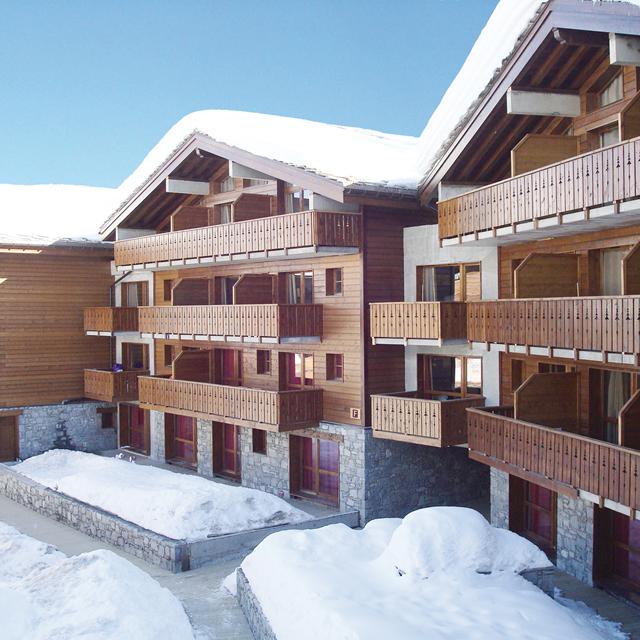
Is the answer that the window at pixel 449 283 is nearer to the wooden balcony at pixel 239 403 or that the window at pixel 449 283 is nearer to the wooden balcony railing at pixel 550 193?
the wooden balcony railing at pixel 550 193

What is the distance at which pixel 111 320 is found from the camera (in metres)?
32.1

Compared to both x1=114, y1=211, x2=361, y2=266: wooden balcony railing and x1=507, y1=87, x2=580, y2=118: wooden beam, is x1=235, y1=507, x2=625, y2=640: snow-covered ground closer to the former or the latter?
x1=114, y1=211, x2=361, y2=266: wooden balcony railing

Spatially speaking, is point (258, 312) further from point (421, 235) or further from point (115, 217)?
point (115, 217)

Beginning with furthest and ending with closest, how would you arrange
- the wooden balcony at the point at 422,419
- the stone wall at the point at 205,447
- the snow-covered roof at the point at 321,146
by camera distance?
the stone wall at the point at 205,447 < the snow-covered roof at the point at 321,146 < the wooden balcony at the point at 422,419

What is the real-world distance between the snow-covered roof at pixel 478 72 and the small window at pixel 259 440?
9.92 meters

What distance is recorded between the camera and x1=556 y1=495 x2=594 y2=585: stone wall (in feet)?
59.2

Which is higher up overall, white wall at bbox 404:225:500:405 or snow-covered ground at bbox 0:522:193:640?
white wall at bbox 404:225:500:405

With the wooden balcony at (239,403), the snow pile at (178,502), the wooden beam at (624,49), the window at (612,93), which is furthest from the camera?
the wooden balcony at (239,403)

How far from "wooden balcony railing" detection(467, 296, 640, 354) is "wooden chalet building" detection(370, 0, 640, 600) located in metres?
0.04

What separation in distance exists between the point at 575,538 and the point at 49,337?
→ 22876mm

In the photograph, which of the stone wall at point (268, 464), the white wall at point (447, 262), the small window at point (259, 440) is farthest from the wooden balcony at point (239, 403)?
the white wall at point (447, 262)

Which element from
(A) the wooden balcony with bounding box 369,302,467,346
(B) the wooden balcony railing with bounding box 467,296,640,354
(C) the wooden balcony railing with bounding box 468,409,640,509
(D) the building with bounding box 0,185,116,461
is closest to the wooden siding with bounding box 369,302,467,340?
(A) the wooden balcony with bounding box 369,302,467,346

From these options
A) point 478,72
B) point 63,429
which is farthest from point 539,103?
point 63,429

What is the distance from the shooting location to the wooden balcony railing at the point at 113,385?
32031 mm
